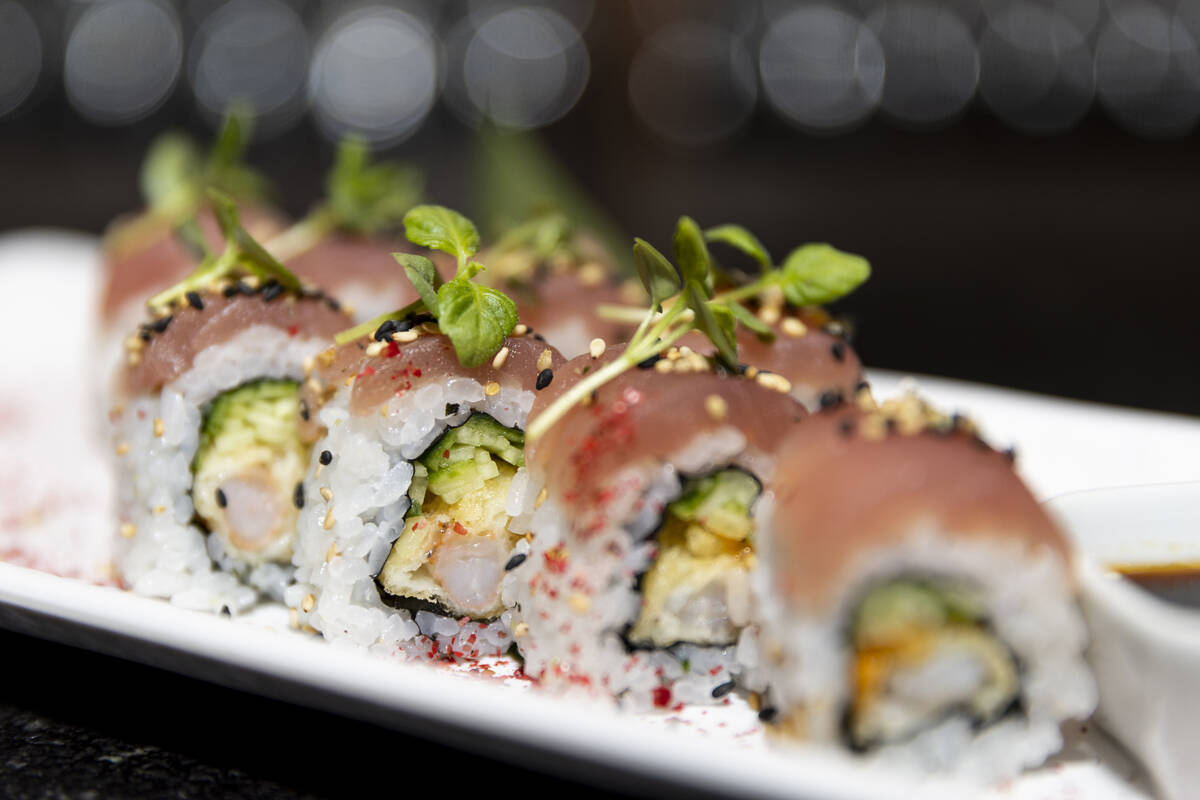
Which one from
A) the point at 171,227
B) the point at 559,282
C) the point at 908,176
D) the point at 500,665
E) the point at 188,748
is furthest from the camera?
the point at 908,176

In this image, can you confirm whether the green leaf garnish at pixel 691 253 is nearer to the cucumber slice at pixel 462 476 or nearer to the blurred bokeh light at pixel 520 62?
the cucumber slice at pixel 462 476

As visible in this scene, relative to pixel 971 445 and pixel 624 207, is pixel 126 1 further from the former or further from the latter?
pixel 971 445

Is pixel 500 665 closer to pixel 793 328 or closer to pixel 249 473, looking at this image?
pixel 249 473

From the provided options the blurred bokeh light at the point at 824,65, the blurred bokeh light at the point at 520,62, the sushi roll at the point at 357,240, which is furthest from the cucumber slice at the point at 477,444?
the blurred bokeh light at the point at 824,65

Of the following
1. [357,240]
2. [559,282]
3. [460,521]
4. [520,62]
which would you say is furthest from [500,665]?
[520,62]

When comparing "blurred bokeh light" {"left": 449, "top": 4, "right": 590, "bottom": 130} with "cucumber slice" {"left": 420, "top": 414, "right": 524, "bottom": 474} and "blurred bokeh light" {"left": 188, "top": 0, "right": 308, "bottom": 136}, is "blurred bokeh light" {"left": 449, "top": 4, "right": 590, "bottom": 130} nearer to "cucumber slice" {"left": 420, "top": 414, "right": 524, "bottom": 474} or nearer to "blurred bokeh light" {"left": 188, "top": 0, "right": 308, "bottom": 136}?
"blurred bokeh light" {"left": 188, "top": 0, "right": 308, "bottom": 136}

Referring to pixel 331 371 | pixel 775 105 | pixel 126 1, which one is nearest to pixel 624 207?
pixel 775 105
